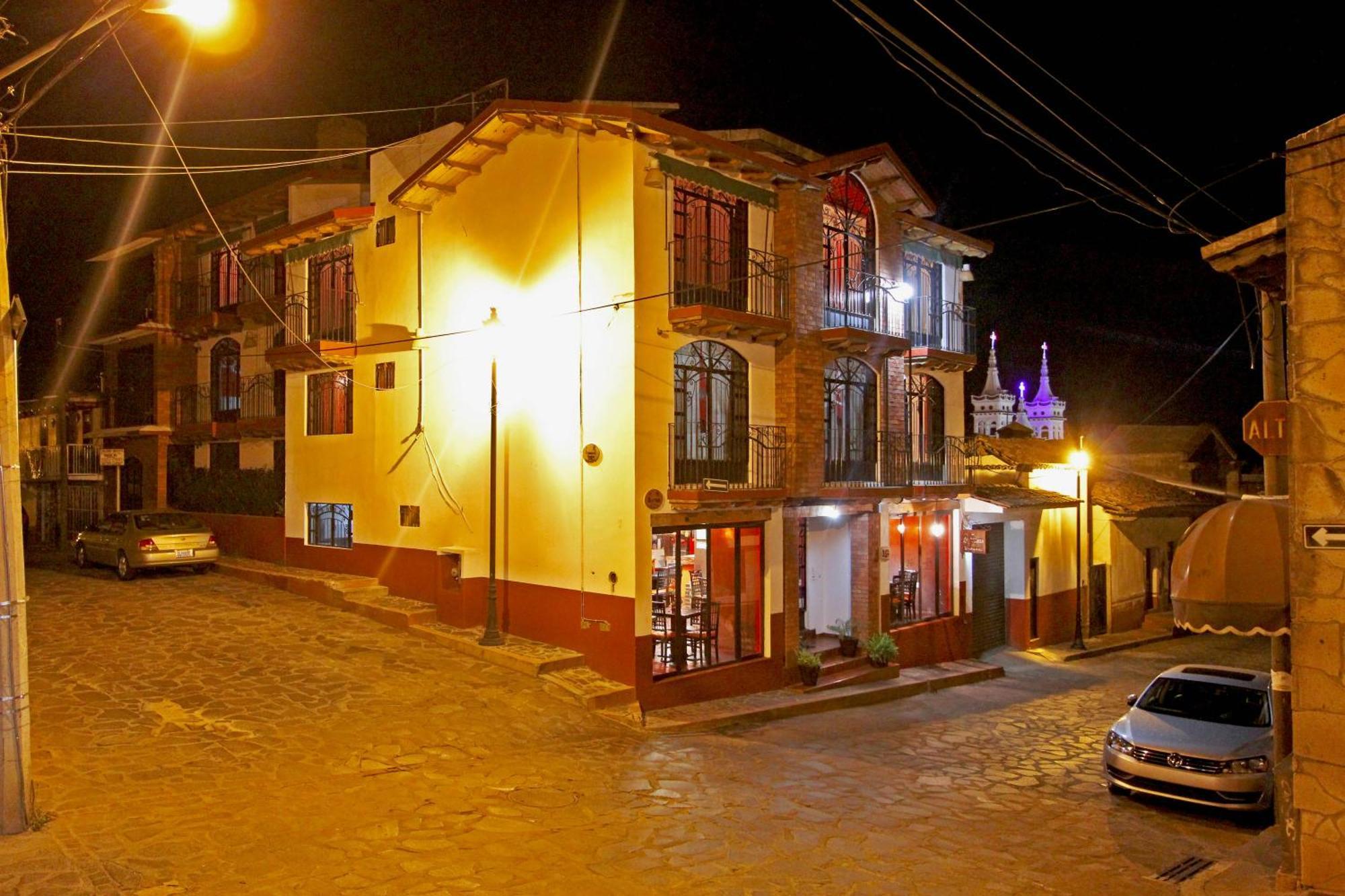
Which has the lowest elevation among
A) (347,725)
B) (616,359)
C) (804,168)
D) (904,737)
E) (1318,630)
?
(904,737)

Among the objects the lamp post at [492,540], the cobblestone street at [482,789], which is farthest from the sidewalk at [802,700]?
the lamp post at [492,540]

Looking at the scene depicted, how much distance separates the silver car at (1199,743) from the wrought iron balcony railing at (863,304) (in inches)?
348

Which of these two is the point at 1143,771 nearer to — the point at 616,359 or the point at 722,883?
the point at 722,883

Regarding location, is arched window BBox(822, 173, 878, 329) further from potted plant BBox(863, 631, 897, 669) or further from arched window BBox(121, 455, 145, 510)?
arched window BBox(121, 455, 145, 510)

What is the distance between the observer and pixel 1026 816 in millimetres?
10438

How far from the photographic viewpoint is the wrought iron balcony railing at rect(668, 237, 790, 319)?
1566cm

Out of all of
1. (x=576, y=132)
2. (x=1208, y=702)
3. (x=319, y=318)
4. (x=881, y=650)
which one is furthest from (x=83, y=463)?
(x=1208, y=702)

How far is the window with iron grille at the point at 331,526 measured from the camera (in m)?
21.1

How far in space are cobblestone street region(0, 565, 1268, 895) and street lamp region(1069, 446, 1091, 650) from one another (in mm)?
9859

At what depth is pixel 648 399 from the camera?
14.7m

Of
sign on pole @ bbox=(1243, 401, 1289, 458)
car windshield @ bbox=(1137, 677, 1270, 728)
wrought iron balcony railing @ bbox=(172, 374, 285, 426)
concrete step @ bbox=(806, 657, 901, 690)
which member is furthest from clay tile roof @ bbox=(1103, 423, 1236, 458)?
wrought iron balcony railing @ bbox=(172, 374, 285, 426)

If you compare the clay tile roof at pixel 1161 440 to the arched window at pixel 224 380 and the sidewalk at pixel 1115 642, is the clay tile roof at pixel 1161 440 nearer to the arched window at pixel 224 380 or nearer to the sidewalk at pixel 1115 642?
the sidewalk at pixel 1115 642

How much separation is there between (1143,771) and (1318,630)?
5.31m

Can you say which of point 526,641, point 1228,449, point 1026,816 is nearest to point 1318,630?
point 1026,816
